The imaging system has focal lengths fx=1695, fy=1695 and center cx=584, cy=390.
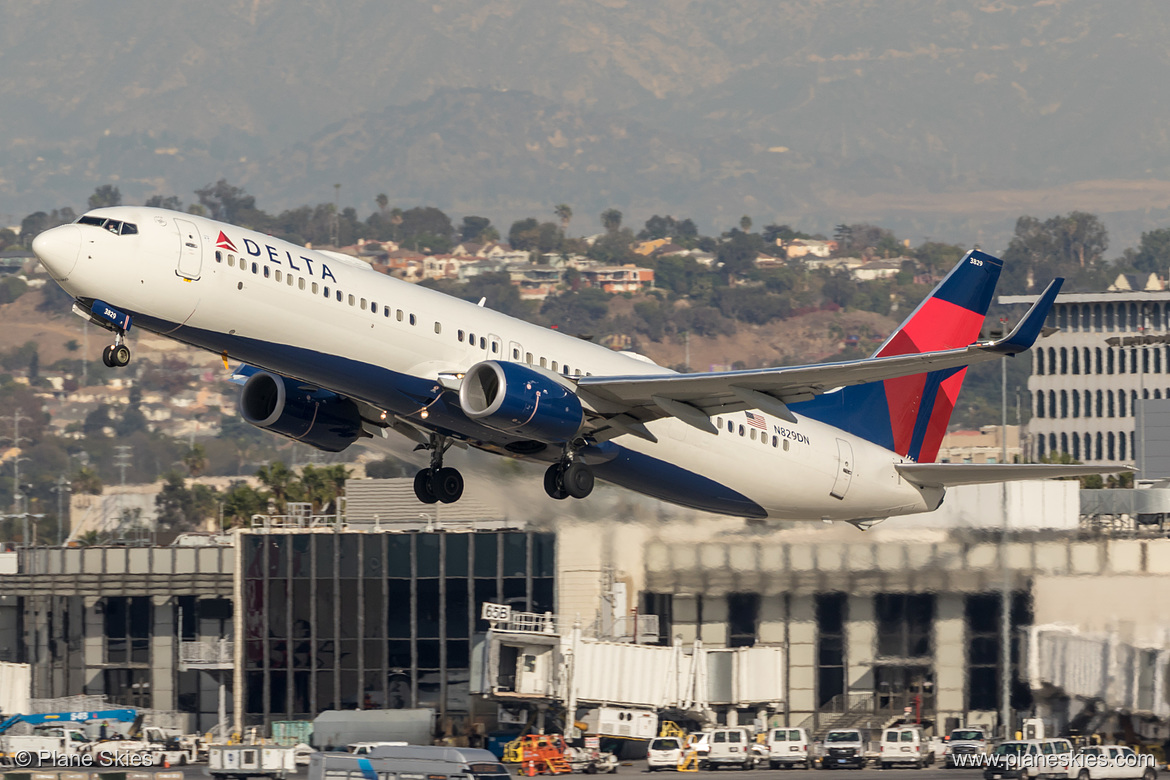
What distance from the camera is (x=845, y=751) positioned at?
5666cm

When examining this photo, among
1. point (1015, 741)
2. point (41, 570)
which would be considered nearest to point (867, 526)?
point (1015, 741)

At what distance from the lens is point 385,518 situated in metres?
80.8

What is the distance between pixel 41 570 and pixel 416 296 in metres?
49.9

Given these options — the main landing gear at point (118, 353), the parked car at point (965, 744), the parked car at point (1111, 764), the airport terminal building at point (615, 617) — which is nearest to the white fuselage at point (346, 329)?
the main landing gear at point (118, 353)

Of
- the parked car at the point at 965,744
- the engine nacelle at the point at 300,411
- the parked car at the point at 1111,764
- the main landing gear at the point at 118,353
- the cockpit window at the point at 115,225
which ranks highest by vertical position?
the cockpit window at the point at 115,225

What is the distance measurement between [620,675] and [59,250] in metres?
31.0

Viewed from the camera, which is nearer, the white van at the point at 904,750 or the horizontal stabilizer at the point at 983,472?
the horizontal stabilizer at the point at 983,472

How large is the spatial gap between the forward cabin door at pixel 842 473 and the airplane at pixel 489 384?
0.15ft

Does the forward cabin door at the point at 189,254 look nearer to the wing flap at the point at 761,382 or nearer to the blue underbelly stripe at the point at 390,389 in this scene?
the blue underbelly stripe at the point at 390,389

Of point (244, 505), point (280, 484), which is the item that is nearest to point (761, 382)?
point (280, 484)

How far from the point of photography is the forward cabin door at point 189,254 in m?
35.4

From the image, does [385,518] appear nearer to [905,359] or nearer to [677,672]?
[677,672]

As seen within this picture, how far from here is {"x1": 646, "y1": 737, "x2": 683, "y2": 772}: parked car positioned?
56656 millimetres

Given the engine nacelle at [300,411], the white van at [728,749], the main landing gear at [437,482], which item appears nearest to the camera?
Result: the engine nacelle at [300,411]
